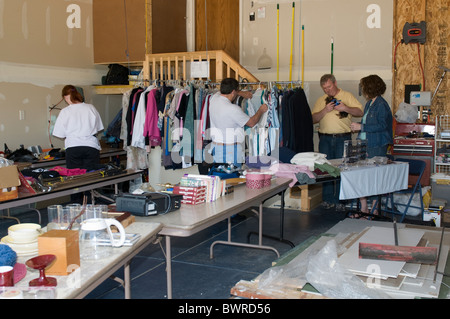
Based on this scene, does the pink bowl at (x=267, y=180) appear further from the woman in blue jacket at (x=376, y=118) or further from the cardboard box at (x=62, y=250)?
the cardboard box at (x=62, y=250)

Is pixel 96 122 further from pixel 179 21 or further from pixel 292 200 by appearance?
pixel 179 21

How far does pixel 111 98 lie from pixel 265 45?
2746mm

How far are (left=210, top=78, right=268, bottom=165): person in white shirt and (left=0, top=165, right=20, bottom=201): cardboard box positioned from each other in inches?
88.6

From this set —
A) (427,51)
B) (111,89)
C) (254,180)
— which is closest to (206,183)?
(254,180)

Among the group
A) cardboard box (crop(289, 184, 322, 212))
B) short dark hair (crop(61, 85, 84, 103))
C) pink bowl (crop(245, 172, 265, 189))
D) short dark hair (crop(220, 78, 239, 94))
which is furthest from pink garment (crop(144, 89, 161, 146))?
pink bowl (crop(245, 172, 265, 189))

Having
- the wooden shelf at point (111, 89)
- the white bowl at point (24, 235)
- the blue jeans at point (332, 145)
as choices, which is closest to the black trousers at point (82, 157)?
the wooden shelf at point (111, 89)

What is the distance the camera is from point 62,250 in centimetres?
203

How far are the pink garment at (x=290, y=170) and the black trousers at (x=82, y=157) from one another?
216 cm

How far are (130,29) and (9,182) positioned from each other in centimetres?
435

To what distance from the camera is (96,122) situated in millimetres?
5746

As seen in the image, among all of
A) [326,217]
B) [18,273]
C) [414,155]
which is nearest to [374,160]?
[326,217]

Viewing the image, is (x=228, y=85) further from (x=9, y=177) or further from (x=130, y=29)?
(x=130, y=29)

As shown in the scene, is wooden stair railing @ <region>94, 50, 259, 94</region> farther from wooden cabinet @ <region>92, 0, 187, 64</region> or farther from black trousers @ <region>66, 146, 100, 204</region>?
black trousers @ <region>66, 146, 100, 204</region>

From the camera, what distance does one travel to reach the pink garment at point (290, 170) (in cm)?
469
